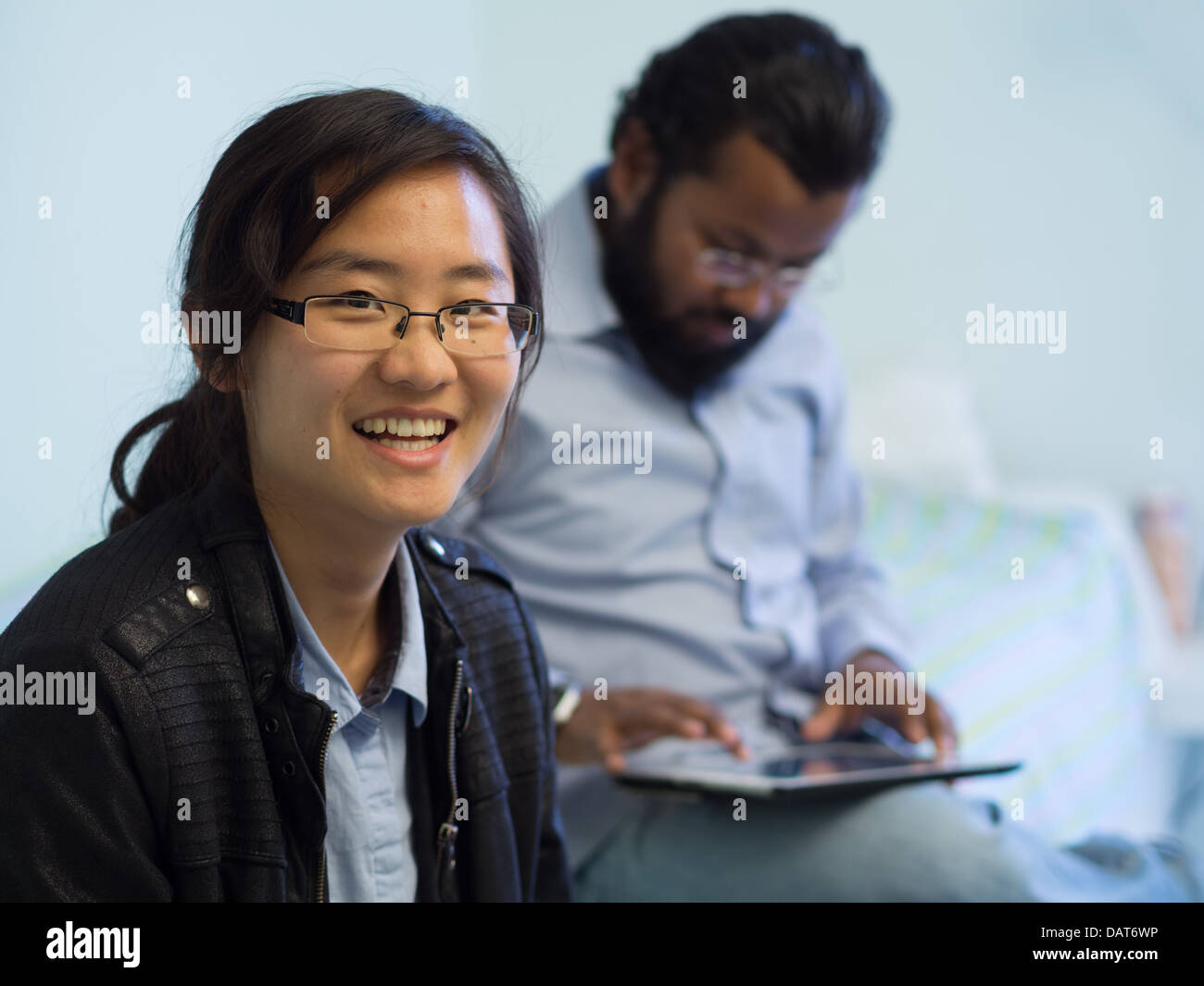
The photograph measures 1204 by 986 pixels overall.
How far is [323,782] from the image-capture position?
701mm

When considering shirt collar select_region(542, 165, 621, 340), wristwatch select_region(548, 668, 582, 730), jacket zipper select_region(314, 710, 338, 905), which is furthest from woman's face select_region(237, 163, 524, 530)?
shirt collar select_region(542, 165, 621, 340)

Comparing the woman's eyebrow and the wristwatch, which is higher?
the woman's eyebrow

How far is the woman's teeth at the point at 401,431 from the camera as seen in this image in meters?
0.68

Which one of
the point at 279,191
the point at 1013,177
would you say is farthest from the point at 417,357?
the point at 1013,177

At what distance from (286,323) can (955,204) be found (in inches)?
86.6

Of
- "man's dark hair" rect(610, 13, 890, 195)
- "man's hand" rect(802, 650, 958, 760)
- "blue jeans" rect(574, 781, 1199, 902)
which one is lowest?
"blue jeans" rect(574, 781, 1199, 902)

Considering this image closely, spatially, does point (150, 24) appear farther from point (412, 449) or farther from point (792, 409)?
point (792, 409)

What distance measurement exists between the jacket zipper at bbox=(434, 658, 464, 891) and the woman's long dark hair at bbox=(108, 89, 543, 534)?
0.69ft

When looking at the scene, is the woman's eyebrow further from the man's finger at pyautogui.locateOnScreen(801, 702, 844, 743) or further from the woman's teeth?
the man's finger at pyautogui.locateOnScreen(801, 702, 844, 743)

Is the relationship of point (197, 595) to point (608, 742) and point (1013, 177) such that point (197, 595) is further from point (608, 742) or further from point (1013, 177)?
point (1013, 177)

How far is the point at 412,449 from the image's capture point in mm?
686

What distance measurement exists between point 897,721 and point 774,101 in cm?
74

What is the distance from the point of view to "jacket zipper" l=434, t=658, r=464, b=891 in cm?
79

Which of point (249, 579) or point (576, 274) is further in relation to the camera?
Answer: point (576, 274)
